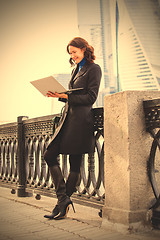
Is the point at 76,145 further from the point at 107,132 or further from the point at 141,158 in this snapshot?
the point at 141,158

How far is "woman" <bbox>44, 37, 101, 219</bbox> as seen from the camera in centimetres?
374

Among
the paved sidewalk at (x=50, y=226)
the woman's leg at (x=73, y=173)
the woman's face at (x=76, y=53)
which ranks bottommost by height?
the paved sidewalk at (x=50, y=226)

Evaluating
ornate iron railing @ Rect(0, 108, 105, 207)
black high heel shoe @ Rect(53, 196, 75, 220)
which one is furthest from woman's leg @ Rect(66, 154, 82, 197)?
ornate iron railing @ Rect(0, 108, 105, 207)

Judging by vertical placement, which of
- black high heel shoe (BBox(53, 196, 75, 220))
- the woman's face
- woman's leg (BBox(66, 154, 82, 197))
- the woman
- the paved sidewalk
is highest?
the woman's face

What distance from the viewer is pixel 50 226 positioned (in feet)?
11.6

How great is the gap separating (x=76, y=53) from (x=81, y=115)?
2.37ft

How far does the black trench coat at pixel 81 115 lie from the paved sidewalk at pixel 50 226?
2.58 ft

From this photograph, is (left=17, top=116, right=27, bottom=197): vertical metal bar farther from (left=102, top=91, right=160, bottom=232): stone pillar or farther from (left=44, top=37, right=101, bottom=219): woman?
(left=102, top=91, right=160, bottom=232): stone pillar

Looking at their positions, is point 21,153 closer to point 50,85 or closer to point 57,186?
point 57,186

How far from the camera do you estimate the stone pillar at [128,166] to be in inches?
127

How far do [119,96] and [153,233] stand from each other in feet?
4.44

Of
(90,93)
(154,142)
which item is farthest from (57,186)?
(154,142)

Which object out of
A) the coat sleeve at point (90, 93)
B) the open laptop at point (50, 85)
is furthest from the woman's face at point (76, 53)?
the open laptop at point (50, 85)

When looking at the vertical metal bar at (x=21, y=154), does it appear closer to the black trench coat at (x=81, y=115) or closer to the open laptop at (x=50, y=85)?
the black trench coat at (x=81, y=115)
